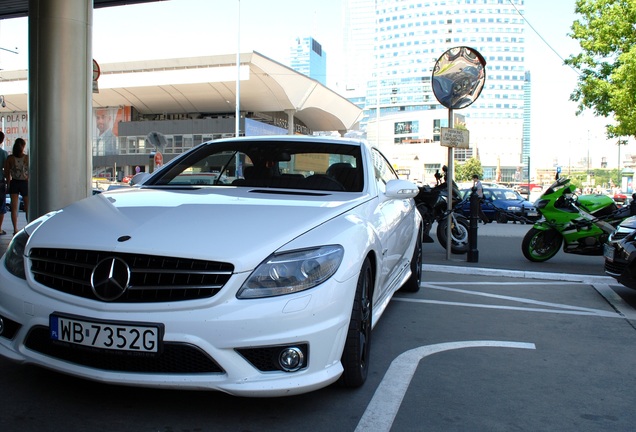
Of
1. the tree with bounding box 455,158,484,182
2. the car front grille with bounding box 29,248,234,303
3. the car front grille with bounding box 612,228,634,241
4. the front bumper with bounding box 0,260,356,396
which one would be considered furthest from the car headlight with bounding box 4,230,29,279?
the tree with bounding box 455,158,484,182

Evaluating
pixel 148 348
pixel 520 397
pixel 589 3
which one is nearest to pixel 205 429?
pixel 148 348

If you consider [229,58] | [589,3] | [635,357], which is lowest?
[635,357]

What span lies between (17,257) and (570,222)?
25.1ft

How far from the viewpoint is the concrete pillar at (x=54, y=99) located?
24.5 ft

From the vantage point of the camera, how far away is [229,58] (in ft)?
163

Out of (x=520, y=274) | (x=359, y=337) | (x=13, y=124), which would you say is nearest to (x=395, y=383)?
(x=359, y=337)

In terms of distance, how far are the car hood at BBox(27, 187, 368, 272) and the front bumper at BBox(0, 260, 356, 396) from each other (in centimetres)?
21

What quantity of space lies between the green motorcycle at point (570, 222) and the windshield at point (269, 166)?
17.6 ft

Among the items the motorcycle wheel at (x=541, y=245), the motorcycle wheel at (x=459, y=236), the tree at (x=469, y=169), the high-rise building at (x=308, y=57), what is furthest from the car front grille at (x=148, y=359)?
the tree at (x=469, y=169)

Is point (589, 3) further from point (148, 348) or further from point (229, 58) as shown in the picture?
point (229, 58)

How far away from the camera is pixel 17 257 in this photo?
304 centimetres

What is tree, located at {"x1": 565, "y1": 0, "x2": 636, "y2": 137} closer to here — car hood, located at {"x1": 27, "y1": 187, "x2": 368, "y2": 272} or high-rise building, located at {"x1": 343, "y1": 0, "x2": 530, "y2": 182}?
car hood, located at {"x1": 27, "y1": 187, "x2": 368, "y2": 272}

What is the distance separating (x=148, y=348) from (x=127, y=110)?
6519 centimetres

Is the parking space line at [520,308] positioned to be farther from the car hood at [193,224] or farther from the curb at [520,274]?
the car hood at [193,224]
